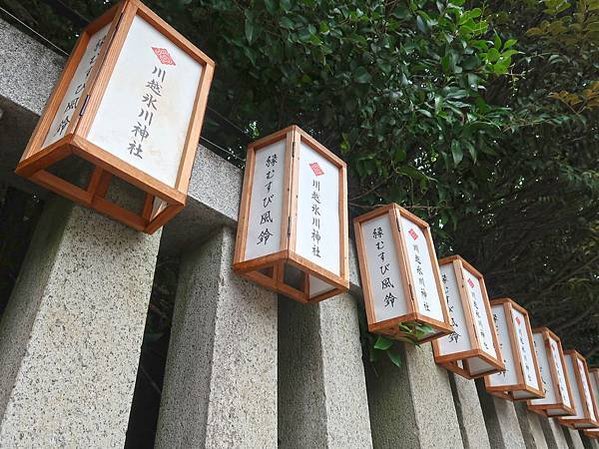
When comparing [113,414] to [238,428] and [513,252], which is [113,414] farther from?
[513,252]

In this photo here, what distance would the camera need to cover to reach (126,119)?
171 centimetres

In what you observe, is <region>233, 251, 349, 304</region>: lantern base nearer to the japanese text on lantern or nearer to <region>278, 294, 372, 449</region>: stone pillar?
<region>278, 294, 372, 449</region>: stone pillar

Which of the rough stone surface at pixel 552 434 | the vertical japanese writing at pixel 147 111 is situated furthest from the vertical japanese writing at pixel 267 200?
the rough stone surface at pixel 552 434

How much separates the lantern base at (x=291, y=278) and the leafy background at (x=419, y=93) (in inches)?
34.9

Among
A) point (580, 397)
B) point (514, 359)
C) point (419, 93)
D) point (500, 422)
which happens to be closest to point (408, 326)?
point (419, 93)

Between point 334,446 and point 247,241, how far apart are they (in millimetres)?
985

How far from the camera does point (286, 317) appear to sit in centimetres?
277

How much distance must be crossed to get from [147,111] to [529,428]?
433cm

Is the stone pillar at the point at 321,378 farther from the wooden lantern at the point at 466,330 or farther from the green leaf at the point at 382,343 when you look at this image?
the wooden lantern at the point at 466,330

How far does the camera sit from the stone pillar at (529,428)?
4.41 meters

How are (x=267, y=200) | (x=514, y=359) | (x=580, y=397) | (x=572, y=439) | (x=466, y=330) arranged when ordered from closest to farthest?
(x=267, y=200) < (x=466, y=330) < (x=514, y=359) < (x=580, y=397) < (x=572, y=439)

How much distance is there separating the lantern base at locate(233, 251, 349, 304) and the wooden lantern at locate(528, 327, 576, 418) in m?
2.84

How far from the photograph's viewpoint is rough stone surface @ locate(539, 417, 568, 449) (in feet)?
16.0

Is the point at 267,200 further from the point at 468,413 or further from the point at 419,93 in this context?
the point at 468,413
